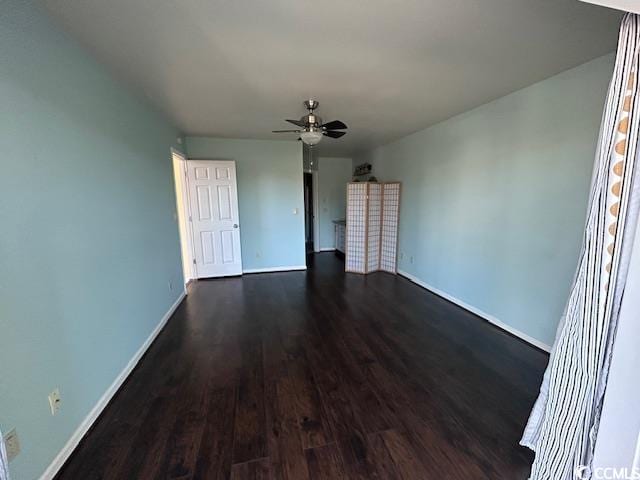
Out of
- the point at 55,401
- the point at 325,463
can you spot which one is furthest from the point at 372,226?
the point at 55,401

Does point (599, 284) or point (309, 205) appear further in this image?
point (309, 205)

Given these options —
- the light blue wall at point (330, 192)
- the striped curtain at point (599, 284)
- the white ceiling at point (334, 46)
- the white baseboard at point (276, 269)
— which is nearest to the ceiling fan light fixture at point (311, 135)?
the white ceiling at point (334, 46)

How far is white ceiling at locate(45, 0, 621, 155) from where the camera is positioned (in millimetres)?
1496

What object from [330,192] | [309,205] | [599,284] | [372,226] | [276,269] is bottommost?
[276,269]

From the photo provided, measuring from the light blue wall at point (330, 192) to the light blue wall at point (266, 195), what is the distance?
204 cm

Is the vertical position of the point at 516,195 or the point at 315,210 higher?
the point at 516,195

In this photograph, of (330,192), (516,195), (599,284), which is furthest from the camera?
(330,192)

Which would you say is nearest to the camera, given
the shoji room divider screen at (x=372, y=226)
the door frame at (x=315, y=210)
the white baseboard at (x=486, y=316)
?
the white baseboard at (x=486, y=316)

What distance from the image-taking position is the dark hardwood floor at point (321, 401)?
1478 mm

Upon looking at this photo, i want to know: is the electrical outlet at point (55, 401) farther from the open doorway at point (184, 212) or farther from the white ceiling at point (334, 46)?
the open doorway at point (184, 212)

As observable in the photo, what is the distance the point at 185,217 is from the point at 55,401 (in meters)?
3.54

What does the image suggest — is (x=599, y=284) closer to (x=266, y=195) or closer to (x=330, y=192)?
(x=266, y=195)

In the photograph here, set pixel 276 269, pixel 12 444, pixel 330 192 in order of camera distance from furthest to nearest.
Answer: pixel 330 192 → pixel 276 269 → pixel 12 444

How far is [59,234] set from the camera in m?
1.56
